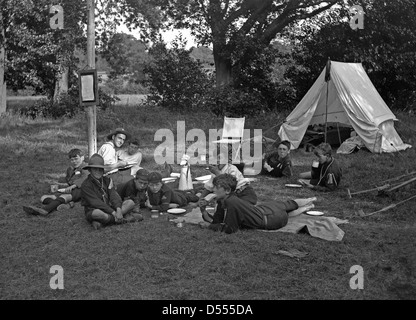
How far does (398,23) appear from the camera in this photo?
15.5 meters

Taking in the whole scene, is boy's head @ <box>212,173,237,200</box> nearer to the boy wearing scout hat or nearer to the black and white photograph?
the black and white photograph

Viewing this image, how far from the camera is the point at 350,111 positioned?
430 inches

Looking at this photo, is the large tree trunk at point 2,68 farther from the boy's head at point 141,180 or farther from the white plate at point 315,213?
the white plate at point 315,213

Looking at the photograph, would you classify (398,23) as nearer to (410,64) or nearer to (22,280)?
(410,64)

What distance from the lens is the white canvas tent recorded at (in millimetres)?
10641

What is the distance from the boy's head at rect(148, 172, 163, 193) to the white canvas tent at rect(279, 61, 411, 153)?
5.04 m

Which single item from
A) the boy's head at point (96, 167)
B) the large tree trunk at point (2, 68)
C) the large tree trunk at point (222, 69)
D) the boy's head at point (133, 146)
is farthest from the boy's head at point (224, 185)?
the large tree trunk at point (222, 69)

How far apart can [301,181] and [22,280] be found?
182 inches

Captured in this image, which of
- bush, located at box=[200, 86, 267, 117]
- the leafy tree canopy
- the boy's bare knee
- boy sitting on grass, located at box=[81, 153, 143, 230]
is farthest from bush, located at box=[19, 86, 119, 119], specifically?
boy sitting on grass, located at box=[81, 153, 143, 230]

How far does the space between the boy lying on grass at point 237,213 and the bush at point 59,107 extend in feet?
35.3

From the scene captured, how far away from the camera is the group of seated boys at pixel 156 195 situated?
17.5 ft

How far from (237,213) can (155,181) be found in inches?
50.9
